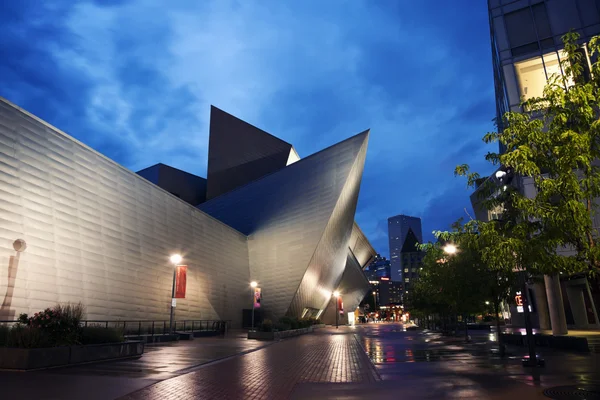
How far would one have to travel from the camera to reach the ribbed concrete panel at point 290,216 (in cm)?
4162

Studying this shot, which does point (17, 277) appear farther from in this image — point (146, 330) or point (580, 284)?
point (580, 284)

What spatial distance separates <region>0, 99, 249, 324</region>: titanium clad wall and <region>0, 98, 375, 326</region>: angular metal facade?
0.20 feet

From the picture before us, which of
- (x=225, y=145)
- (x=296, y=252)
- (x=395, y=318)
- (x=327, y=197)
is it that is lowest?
(x=395, y=318)

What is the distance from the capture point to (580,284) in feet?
126

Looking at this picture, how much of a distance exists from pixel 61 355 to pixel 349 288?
79.0 meters

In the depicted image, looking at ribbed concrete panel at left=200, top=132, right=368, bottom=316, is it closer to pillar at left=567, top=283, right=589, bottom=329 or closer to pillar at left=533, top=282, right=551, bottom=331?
pillar at left=533, top=282, right=551, bottom=331

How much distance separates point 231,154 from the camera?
195ft

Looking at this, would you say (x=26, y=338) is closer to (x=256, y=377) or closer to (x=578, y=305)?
(x=256, y=377)

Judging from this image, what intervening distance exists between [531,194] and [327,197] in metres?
18.5

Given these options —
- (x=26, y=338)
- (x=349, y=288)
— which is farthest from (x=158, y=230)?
(x=349, y=288)

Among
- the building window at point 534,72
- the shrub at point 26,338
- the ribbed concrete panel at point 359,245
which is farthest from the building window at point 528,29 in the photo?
the ribbed concrete panel at point 359,245

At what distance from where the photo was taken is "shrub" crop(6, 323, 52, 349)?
37.1 ft

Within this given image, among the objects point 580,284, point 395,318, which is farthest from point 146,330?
point 395,318

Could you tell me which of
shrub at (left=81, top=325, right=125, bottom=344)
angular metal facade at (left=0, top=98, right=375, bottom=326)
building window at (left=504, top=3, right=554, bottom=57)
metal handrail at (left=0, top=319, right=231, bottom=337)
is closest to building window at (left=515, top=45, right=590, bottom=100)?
building window at (left=504, top=3, right=554, bottom=57)
